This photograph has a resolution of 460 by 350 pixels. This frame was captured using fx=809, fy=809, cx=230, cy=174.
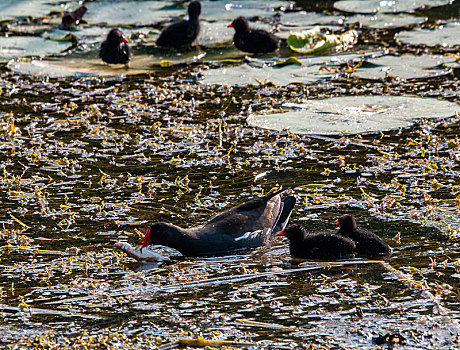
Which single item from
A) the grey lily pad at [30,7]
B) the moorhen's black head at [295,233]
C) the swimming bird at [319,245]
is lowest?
the swimming bird at [319,245]

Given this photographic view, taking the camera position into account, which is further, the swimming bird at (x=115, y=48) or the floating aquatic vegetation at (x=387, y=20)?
the floating aquatic vegetation at (x=387, y=20)

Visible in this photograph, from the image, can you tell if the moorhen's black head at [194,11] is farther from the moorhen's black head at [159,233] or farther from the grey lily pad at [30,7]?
the moorhen's black head at [159,233]

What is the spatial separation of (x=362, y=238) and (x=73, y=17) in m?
10.2

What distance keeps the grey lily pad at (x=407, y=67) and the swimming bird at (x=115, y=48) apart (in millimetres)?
3627

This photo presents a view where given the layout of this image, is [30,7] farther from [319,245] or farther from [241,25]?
[319,245]

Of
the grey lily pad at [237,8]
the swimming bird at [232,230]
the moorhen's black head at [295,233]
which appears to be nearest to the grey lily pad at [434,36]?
the grey lily pad at [237,8]

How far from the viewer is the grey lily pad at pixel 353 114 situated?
9242mm

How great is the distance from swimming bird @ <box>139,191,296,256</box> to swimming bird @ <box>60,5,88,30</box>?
8867 millimetres

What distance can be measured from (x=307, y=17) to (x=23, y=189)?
8824mm

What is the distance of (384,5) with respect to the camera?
617 inches

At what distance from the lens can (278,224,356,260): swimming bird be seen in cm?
640

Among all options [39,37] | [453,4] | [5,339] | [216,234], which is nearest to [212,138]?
[216,234]

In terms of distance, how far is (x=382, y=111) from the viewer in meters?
9.77

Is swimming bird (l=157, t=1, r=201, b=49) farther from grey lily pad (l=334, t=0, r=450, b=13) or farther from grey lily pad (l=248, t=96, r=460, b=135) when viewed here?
grey lily pad (l=248, t=96, r=460, b=135)
